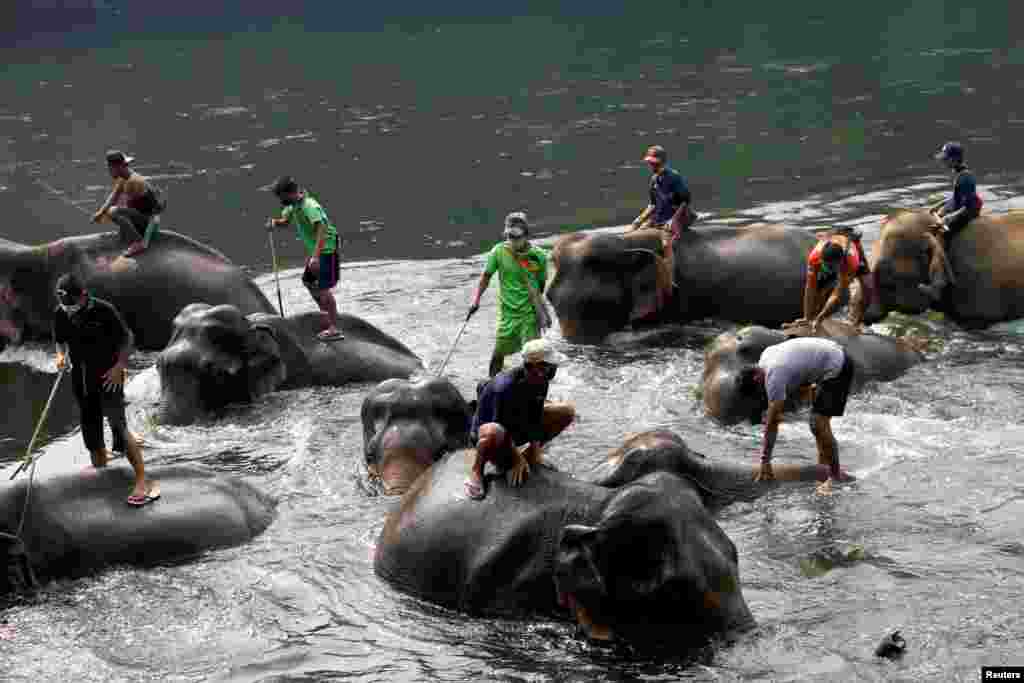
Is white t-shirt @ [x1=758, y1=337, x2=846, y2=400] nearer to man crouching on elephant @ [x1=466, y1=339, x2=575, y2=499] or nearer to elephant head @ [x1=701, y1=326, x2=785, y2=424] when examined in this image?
elephant head @ [x1=701, y1=326, x2=785, y2=424]

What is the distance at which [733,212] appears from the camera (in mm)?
23250

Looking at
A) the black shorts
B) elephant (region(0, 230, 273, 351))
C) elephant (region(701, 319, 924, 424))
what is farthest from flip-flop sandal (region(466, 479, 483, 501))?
elephant (region(0, 230, 273, 351))

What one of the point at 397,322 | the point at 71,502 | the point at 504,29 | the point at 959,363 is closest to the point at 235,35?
the point at 504,29

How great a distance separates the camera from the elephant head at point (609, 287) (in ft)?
55.5

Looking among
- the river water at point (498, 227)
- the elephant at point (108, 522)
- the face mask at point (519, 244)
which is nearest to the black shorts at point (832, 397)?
the river water at point (498, 227)

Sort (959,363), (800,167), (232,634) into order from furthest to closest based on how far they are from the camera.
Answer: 1. (800,167)
2. (959,363)
3. (232,634)

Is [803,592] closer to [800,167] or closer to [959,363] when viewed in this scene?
[959,363]

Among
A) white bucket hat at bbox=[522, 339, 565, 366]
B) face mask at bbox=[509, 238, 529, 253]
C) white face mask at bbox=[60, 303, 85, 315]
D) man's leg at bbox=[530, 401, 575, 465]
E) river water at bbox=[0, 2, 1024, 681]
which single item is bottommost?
river water at bbox=[0, 2, 1024, 681]

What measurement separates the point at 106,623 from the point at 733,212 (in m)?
14.5

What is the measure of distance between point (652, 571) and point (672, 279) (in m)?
8.36

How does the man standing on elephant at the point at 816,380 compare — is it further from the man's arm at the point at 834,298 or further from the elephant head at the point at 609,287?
the elephant head at the point at 609,287

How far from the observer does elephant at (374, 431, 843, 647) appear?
9023 millimetres

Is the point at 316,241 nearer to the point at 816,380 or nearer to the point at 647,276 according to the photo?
the point at 647,276

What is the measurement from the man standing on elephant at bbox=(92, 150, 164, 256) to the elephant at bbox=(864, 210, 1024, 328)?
23.9ft
